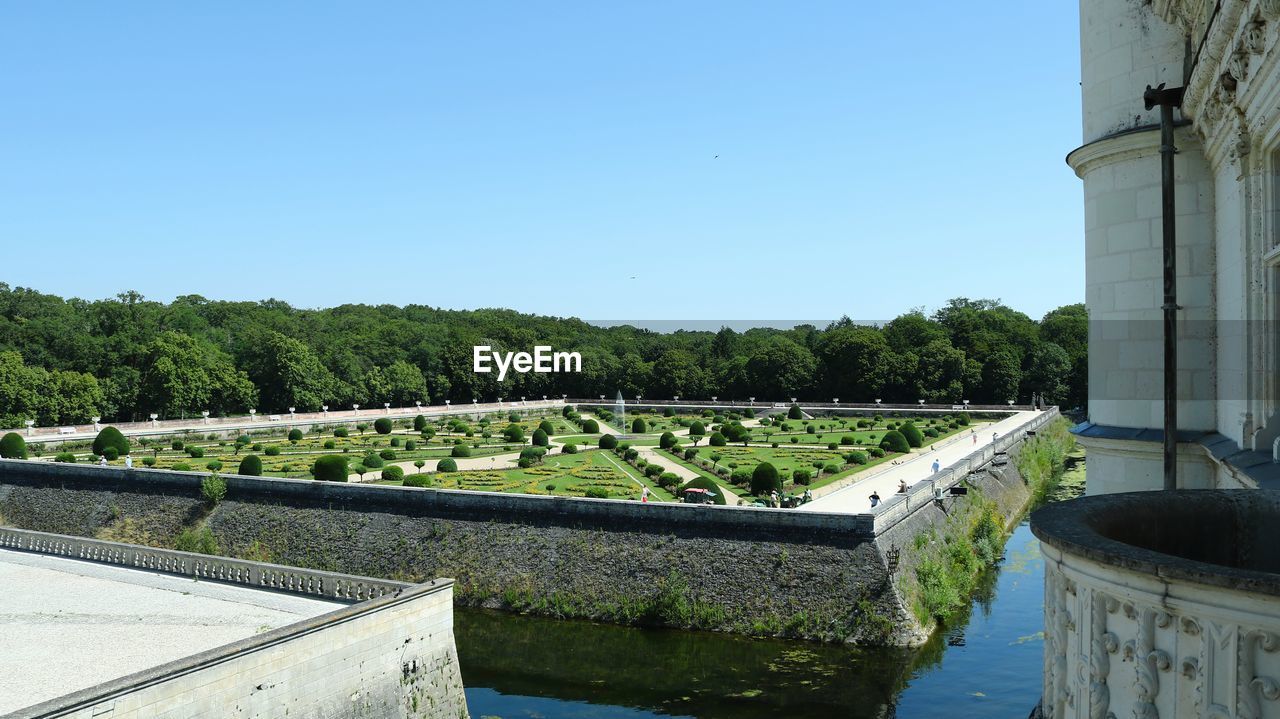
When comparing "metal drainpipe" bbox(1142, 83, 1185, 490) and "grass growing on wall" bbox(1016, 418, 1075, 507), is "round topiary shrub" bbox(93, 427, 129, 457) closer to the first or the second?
"grass growing on wall" bbox(1016, 418, 1075, 507)

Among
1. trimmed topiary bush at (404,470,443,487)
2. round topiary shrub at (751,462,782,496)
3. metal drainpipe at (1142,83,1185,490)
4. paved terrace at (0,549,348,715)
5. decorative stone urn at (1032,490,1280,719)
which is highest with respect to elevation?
metal drainpipe at (1142,83,1185,490)

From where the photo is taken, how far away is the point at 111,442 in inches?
1538

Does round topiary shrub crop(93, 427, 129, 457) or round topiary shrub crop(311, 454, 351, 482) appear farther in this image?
round topiary shrub crop(93, 427, 129, 457)

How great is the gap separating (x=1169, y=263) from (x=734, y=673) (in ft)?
44.5

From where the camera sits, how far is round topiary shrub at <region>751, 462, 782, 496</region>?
91.2ft

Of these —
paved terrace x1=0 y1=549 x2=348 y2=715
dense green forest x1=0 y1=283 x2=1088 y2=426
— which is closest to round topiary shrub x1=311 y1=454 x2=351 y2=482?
paved terrace x1=0 y1=549 x2=348 y2=715

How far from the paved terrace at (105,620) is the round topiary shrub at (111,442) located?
19079mm

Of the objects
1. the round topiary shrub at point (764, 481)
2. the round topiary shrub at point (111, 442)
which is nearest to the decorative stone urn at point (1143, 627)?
the round topiary shrub at point (764, 481)

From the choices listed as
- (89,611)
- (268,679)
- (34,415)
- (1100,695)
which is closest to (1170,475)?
(1100,695)

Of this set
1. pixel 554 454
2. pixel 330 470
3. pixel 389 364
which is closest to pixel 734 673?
pixel 330 470

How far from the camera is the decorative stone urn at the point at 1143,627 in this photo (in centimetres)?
283

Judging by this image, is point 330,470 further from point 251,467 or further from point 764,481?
point 764,481

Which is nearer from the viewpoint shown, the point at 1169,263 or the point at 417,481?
the point at 1169,263

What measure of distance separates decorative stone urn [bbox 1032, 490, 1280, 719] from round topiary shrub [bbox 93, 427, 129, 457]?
41701 millimetres
